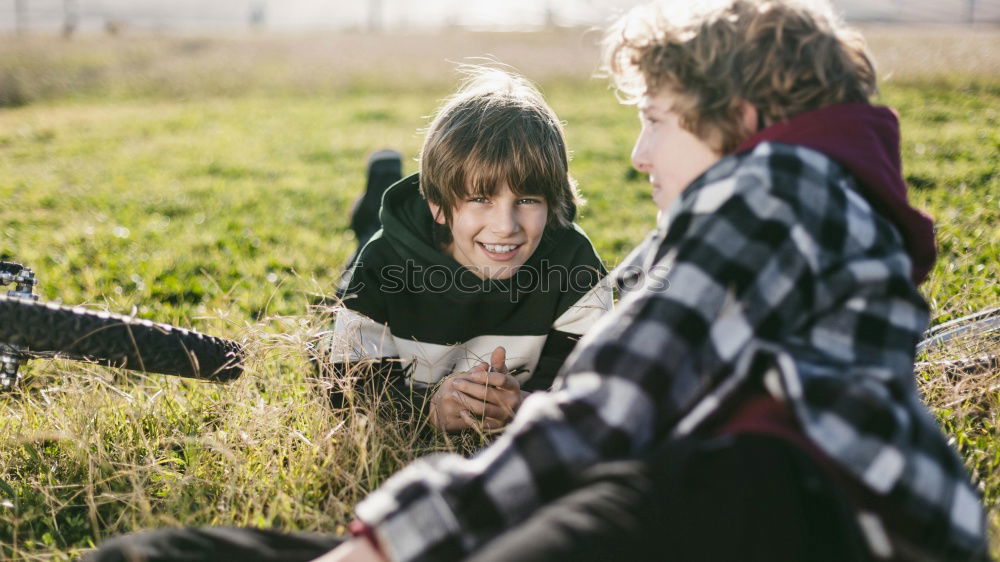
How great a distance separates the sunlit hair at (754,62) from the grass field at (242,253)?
120 cm

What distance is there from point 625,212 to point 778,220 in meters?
5.13

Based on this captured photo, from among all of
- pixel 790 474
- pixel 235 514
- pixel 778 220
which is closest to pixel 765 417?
pixel 790 474

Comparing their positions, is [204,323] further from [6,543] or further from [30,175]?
[30,175]

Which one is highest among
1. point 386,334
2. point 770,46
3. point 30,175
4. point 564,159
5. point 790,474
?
point 770,46

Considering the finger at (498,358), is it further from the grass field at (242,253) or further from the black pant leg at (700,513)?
the black pant leg at (700,513)

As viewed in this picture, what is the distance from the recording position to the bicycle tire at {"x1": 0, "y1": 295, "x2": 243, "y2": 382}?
215 cm

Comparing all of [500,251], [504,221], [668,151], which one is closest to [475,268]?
[500,251]

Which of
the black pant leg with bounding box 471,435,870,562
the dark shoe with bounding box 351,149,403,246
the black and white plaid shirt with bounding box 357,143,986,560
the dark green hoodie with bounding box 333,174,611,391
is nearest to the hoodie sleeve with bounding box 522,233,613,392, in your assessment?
the dark green hoodie with bounding box 333,174,611,391

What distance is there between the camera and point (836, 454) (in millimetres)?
1466

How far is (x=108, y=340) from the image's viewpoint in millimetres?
2277

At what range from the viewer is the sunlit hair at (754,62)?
180cm

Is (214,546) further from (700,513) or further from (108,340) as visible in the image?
(700,513)

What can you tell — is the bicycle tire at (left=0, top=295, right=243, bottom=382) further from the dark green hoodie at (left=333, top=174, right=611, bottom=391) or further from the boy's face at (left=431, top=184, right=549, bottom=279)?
the boy's face at (left=431, top=184, right=549, bottom=279)

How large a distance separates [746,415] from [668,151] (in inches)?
27.7
